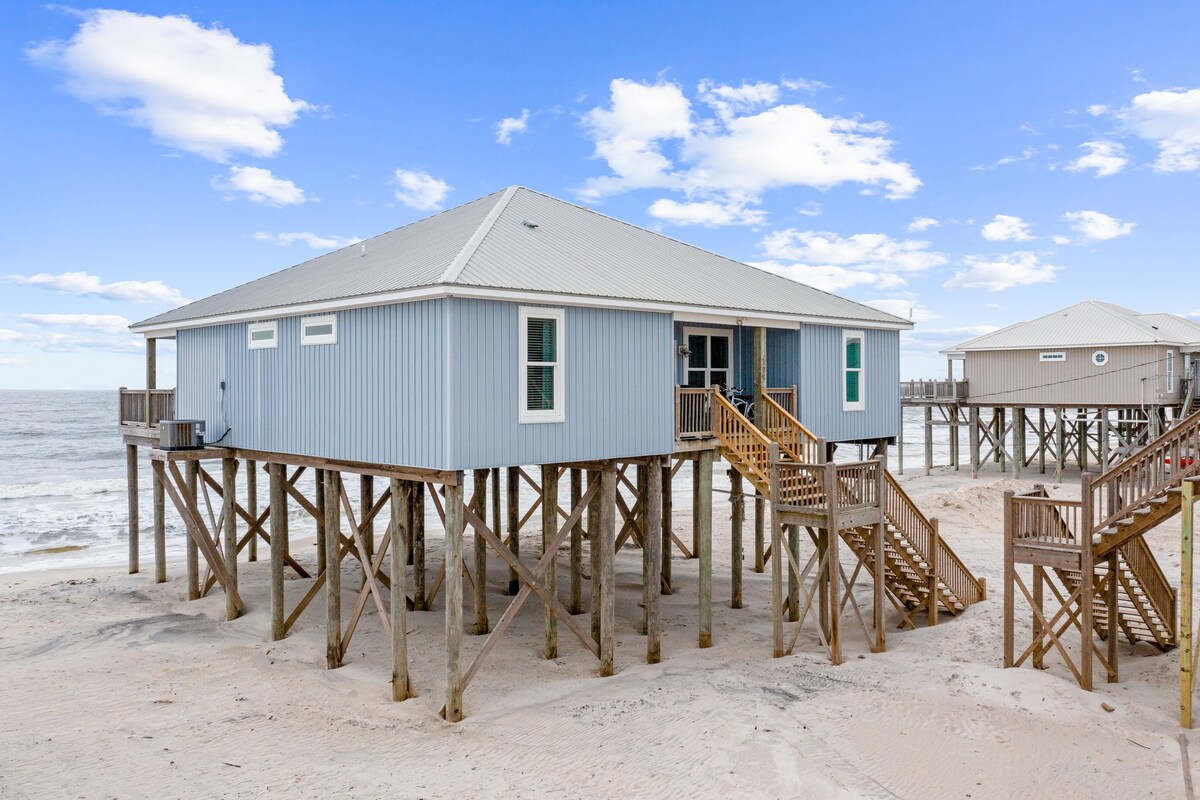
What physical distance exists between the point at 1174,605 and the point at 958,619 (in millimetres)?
3658

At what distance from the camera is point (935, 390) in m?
43.4

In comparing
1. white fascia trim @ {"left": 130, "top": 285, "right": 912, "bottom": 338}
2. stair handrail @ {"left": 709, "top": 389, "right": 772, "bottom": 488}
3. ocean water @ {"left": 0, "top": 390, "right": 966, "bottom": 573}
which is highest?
white fascia trim @ {"left": 130, "top": 285, "right": 912, "bottom": 338}

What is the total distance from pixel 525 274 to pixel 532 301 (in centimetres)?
74

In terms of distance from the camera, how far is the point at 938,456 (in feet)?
235

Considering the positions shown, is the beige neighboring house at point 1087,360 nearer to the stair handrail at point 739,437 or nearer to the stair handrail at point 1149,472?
the stair handrail at point 1149,472

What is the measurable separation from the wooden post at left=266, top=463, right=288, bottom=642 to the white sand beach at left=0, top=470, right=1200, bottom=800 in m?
0.45

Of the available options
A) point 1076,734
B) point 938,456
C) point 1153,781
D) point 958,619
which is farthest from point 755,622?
point 938,456

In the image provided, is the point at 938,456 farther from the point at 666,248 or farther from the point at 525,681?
the point at 525,681

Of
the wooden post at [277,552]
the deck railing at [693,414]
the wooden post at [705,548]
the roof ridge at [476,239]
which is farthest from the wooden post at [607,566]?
the wooden post at [277,552]

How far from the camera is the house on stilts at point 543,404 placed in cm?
1273

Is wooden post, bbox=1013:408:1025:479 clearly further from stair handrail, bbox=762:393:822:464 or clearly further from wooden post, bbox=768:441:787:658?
wooden post, bbox=768:441:787:658

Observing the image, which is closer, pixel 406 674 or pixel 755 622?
pixel 406 674

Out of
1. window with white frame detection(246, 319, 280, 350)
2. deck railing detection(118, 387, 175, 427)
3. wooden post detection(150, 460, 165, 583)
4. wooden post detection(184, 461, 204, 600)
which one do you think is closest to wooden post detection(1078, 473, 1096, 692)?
window with white frame detection(246, 319, 280, 350)

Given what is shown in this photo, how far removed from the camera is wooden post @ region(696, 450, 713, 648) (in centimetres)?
1577
